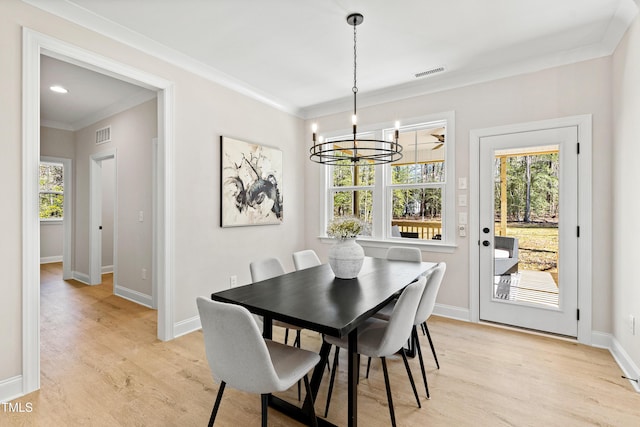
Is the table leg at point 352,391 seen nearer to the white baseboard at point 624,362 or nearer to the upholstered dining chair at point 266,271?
the upholstered dining chair at point 266,271

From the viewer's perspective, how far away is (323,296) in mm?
1899

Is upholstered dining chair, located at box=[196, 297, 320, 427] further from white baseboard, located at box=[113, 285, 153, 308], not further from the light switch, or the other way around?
white baseboard, located at box=[113, 285, 153, 308]

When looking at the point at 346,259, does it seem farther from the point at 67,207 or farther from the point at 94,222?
the point at 67,207

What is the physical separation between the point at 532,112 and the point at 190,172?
3.50 meters

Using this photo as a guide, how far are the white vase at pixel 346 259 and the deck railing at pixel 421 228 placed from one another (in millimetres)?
1757

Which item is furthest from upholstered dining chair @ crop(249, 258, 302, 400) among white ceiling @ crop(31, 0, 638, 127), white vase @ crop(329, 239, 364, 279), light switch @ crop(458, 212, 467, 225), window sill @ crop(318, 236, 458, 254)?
light switch @ crop(458, 212, 467, 225)

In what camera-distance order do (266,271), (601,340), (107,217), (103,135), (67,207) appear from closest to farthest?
(266,271) → (601,340) → (103,135) → (67,207) → (107,217)

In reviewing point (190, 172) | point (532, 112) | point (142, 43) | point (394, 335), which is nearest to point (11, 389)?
point (190, 172)

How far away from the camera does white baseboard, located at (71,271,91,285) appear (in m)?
5.10

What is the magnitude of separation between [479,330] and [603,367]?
953mm

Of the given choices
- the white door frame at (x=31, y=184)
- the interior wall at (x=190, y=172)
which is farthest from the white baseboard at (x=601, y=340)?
the white door frame at (x=31, y=184)

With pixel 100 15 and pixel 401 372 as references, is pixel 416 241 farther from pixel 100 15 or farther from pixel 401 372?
pixel 100 15

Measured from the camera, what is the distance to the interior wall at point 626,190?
2.21 m

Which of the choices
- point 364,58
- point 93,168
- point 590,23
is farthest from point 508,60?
point 93,168
